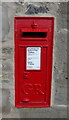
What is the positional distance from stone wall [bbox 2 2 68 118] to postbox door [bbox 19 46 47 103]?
140 mm

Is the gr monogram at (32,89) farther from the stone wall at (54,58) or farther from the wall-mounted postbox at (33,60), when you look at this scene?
the stone wall at (54,58)

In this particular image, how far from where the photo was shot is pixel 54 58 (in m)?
3.22

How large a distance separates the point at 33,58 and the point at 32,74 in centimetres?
24

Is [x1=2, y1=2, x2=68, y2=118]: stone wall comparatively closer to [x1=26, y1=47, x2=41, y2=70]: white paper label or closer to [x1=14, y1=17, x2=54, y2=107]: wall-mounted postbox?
[x1=14, y1=17, x2=54, y2=107]: wall-mounted postbox

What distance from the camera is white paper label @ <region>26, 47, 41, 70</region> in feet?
10.2

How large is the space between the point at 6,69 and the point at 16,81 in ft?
0.74

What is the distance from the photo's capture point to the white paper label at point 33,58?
312 cm

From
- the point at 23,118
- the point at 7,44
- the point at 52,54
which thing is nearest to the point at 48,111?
the point at 23,118

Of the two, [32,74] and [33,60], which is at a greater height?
[33,60]

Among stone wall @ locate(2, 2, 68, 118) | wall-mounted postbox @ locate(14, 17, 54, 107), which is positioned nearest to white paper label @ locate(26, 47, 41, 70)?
wall-mounted postbox @ locate(14, 17, 54, 107)

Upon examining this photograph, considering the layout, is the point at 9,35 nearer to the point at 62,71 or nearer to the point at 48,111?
the point at 62,71

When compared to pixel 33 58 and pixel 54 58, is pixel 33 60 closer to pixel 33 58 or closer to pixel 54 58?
pixel 33 58

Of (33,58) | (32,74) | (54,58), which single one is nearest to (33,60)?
(33,58)

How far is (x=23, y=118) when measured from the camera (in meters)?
3.43
